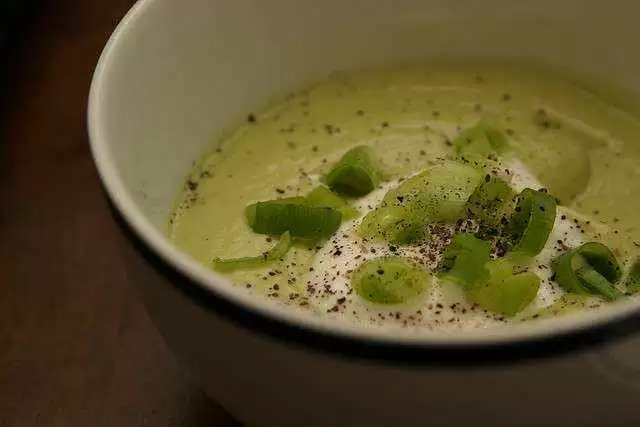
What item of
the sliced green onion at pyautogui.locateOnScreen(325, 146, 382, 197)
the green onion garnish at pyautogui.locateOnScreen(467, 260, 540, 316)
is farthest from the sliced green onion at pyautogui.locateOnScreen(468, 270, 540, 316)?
the sliced green onion at pyautogui.locateOnScreen(325, 146, 382, 197)

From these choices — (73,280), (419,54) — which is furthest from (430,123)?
(73,280)

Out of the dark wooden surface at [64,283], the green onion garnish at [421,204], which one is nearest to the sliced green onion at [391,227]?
the green onion garnish at [421,204]

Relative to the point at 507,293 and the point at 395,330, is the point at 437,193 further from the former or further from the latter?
the point at 395,330

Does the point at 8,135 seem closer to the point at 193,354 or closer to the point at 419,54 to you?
the point at 419,54

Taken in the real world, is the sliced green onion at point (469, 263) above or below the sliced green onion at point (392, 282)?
above

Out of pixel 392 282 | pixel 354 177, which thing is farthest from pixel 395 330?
pixel 354 177

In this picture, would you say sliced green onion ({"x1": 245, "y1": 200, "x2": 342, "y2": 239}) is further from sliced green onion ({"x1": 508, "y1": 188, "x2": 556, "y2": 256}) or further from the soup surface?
sliced green onion ({"x1": 508, "y1": 188, "x2": 556, "y2": 256})

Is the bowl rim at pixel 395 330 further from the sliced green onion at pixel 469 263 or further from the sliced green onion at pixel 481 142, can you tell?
the sliced green onion at pixel 481 142
